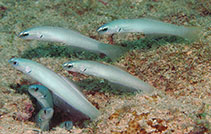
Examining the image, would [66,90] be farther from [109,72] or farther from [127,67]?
[127,67]

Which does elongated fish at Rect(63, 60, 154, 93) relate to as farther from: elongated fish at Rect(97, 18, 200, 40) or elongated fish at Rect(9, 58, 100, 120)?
elongated fish at Rect(97, 18, 200, 40)

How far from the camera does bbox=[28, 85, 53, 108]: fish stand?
10.9ft

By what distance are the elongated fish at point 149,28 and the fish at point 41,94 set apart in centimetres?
147

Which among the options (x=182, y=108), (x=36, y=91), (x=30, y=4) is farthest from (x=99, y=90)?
(x=30, y=4)

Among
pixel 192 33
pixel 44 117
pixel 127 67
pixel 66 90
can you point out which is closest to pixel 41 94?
pixel 44 117

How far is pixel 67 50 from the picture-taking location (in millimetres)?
4598

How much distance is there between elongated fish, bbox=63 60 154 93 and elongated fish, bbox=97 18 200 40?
73 cm

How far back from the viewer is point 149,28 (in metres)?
3.59

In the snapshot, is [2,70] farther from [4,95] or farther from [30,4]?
[30,4]

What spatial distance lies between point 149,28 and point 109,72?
1193 mm

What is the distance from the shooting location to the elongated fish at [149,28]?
3500 mm

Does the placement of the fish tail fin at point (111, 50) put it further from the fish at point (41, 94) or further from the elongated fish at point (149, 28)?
the fish at point (41, 94)

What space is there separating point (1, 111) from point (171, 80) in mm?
2968

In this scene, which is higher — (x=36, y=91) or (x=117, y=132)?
(x=117, y=132)
